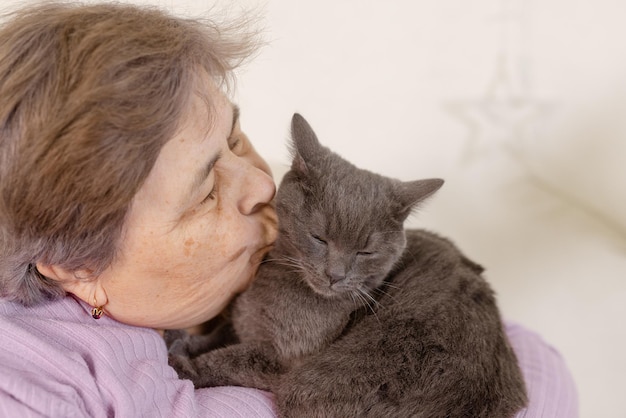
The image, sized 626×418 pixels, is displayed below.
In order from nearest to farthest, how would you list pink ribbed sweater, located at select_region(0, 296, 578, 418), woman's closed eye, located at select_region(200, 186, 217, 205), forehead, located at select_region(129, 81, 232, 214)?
pink ribbed sweater, located at select_region(0, 296, 578, 418), forehead, located at select_region(129, 81, 232, 214), woman's closed eye, located at select_region(200, 186, 217, 205)

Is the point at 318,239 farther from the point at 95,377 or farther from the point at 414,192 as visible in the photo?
the point at 95,377

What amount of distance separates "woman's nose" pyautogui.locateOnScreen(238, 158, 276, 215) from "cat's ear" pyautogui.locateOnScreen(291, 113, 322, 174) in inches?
4.0

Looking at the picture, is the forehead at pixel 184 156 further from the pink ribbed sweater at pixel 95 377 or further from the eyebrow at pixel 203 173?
the pink ribbed sweater at pixel 95 377

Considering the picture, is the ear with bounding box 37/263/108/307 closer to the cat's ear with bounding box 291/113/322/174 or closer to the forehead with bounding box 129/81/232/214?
the forehead with bounding box 129/81/232/214

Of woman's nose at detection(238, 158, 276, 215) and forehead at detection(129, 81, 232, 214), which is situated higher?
forehead at detection(129, 81, 232, 214)

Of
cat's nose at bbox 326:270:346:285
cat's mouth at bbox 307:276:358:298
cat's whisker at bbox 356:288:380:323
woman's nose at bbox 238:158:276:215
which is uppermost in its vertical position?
woman's nose at bbox 238:158:276:215

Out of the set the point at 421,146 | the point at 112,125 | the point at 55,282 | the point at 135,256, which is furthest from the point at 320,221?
the point at 421,146

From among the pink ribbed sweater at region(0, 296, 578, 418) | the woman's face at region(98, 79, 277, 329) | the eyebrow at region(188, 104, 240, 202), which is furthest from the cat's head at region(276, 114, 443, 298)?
the pink ribbed sweater at region(0, 296, 578, 418)

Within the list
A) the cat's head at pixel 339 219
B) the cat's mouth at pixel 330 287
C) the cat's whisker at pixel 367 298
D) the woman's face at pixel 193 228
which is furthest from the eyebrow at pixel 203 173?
the cat's whisker at pixel 367 298

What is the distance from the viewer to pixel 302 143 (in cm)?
155

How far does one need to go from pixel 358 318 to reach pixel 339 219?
0.28 m

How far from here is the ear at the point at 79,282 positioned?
138 cm

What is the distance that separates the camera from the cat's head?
152 cm

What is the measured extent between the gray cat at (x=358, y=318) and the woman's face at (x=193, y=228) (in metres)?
0.09
